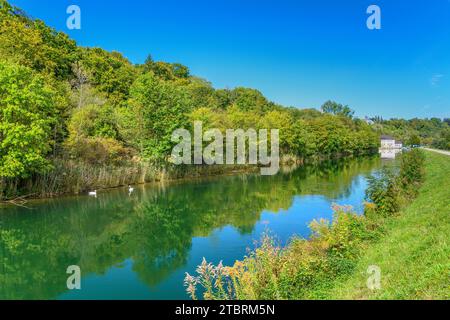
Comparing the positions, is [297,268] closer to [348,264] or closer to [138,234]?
[348,264]

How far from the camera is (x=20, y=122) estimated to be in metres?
18.2

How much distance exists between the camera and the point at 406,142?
110m

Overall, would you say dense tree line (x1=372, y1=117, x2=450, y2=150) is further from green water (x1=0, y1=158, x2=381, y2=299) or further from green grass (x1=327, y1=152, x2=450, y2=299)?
green grass (x1=327, y1=152, x2=450, y2=299)

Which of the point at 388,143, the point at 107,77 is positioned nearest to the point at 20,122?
the point at 107,77

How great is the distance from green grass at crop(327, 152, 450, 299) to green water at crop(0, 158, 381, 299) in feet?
12.5

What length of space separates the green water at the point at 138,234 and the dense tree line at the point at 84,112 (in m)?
3.47

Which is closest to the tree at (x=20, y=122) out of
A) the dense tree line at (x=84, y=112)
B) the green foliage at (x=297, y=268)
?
the dense tree line at (x=84, y=112)

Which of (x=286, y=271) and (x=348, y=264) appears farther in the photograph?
(x=348, y=264)

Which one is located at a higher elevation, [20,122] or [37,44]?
[37,44]

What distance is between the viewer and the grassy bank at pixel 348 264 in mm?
6102

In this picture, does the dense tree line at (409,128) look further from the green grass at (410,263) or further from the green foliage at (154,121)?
the green grass at (410,263)

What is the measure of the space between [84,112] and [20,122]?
955 cm
